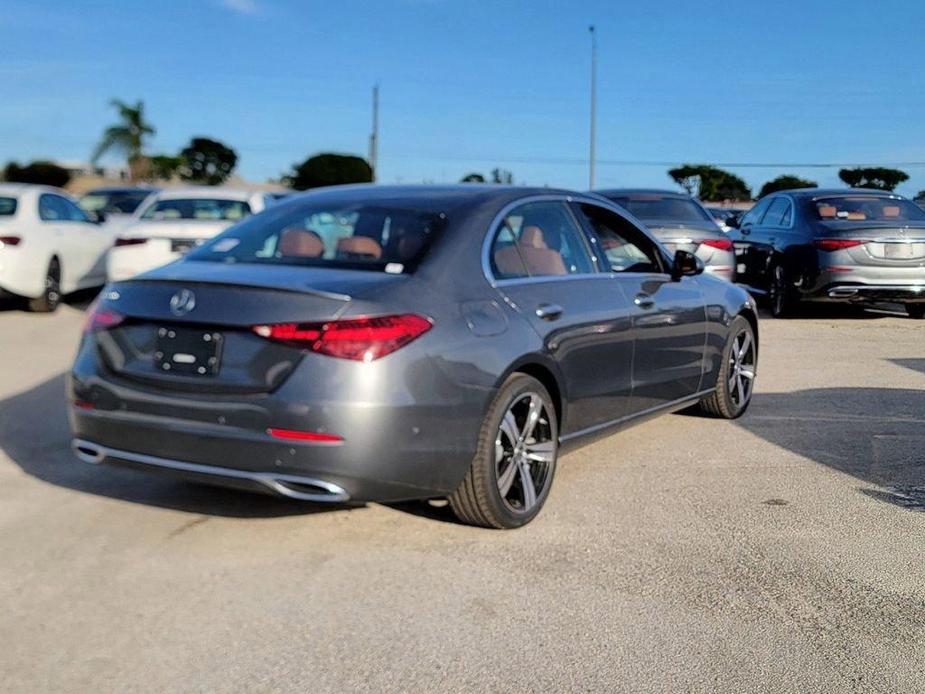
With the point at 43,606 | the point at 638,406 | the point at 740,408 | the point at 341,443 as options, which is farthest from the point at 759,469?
the point at 43,606

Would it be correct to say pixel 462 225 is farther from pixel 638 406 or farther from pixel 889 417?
pixel 889 417

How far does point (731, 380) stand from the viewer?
747 cm

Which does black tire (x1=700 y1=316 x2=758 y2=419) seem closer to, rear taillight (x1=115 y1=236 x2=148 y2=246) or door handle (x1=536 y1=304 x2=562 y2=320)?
door handle (x1=536 y1=304 x2=562 y2=320)

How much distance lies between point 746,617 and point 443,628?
1.07 metres

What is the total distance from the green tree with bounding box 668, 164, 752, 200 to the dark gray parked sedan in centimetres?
5765

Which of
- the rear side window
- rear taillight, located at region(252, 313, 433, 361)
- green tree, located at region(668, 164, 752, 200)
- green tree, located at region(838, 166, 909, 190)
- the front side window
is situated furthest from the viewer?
green tree, located at region(668, 164, 752, 200)

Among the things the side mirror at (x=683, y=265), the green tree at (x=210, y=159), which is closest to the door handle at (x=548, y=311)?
the side mirror at (x=683, y=265)

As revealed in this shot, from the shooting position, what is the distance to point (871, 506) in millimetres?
5461

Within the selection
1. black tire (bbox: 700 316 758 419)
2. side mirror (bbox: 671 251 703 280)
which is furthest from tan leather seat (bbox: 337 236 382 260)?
black tire (bbox: 700 316 758 419)

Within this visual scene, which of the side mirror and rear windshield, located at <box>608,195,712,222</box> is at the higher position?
rear windshield, located at <box>608,195,712,222</box>

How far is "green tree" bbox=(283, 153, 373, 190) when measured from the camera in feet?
221

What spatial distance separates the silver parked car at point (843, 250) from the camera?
12.7 metres

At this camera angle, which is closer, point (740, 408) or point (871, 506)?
point (871, 506)

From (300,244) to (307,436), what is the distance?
119cm
